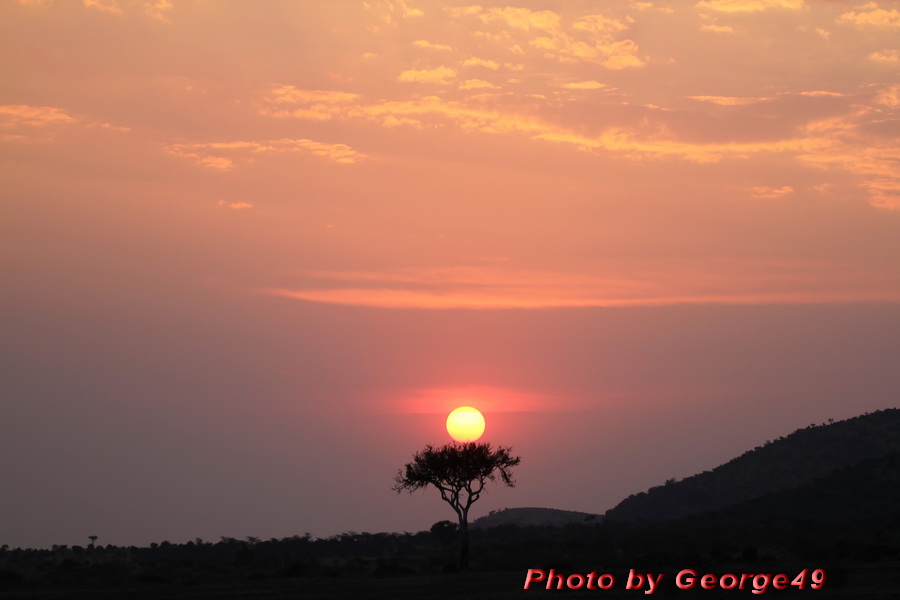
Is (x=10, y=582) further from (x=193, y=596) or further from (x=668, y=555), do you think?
(x=668, y=555)

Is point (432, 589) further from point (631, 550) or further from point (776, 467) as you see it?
point (776, 467)

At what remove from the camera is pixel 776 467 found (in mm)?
136000

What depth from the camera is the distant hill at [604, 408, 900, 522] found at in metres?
131

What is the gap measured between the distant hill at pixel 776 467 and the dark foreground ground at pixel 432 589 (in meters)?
78.1

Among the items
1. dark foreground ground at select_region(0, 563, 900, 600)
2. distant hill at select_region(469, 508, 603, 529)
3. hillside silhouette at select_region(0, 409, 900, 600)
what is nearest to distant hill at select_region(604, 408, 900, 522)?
hillside silhouette at select_region(0, 409, 900, 600)

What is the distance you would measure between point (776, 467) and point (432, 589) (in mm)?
98305

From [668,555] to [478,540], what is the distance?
158ft

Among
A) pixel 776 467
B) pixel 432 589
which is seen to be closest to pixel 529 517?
pixel 776 467

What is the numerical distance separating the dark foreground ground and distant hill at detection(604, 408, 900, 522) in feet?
256

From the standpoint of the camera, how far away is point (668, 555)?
2496 inches

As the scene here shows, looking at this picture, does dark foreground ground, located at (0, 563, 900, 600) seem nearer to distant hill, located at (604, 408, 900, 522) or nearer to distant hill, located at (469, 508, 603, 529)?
distant hill, located at (604, 408, 900, 522)

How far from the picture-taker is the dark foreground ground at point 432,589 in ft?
137

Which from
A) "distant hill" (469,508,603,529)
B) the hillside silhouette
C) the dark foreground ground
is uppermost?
"distant hill" (469,508,603,529)

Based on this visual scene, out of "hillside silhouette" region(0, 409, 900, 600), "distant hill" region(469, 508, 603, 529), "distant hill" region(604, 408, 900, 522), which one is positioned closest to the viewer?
"hillside silhouette" region(0, 409, 900, 600)
